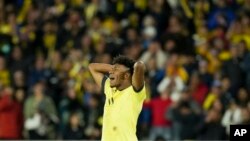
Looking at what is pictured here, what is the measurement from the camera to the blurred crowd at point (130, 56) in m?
19.3

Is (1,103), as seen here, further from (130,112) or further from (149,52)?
(130,112)

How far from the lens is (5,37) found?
2262 cm

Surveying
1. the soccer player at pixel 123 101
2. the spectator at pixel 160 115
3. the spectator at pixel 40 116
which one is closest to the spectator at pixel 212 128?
the spectator at pixel 160 115

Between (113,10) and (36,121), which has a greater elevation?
(113,10)

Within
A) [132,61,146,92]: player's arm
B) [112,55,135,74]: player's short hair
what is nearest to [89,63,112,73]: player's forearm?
[112,55,135,74]: player's short hair

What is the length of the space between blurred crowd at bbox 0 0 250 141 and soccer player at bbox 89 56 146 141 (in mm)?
5888

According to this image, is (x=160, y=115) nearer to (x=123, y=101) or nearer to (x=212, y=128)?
(x=212, y=128)

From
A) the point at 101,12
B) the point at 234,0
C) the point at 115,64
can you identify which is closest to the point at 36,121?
the point at 101,12

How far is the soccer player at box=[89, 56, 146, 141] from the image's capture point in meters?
12.5

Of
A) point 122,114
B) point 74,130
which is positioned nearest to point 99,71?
point 122,114

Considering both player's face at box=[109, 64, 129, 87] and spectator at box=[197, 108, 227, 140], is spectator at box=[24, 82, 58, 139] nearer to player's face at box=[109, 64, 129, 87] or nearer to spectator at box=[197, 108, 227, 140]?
spectator at box=[197, 108, 227, 140]

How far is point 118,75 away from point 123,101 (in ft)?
1.06

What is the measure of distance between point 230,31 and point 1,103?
5.12 metres

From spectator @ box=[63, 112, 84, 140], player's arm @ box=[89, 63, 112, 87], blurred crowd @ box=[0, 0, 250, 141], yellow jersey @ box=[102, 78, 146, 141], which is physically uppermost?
blurred crowd @ box=[0, 0, 250, 141]
